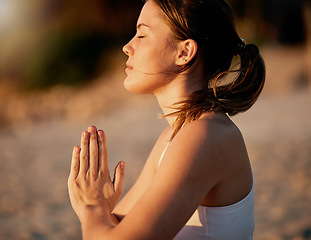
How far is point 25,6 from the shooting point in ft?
80.8

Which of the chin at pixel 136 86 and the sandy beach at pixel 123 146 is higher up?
the chin at pixel 136 86

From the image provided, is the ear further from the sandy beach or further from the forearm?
the sandy beach

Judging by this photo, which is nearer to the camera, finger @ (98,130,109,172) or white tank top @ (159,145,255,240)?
white tank top @ (159,145,255,240)

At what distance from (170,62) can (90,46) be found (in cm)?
2137

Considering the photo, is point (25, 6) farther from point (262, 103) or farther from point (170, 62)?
point (170, 62)

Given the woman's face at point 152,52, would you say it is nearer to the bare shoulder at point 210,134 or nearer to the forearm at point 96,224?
the bare shoulder at point 210,134

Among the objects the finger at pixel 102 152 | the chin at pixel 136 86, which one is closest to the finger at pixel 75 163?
the finger at pixel 102 152

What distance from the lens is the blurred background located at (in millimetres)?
5379

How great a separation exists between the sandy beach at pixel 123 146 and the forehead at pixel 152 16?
3.04 meters

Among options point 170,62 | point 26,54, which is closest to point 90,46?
point 26,54

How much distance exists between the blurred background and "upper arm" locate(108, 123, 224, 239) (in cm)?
293

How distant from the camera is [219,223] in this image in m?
1.60

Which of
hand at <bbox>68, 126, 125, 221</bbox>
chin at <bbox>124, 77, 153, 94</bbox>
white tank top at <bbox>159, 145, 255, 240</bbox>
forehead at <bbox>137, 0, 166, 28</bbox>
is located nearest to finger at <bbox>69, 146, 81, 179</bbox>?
hand at <bbox>68, 126, 125, 221</bbox>

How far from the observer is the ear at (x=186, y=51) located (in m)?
1.75
